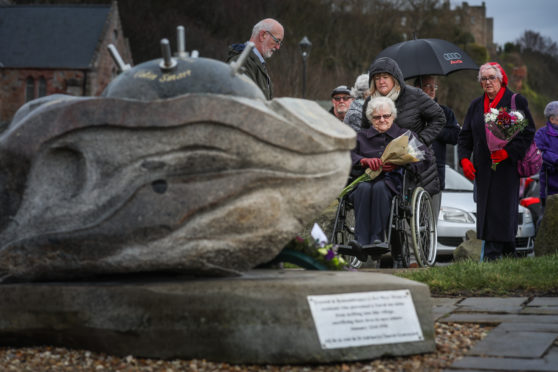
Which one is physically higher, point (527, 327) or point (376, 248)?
point (376, 248)

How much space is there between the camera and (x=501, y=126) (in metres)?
7.98

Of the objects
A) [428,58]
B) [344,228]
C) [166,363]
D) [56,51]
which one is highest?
[56,51]

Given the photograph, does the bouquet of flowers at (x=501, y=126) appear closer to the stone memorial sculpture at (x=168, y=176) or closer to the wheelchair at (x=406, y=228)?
the wheelchair at (x=406, y=228)

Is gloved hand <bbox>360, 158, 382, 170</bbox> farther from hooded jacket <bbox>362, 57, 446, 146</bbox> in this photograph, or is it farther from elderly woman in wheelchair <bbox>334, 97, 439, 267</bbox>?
hooded jacket <bbox>362, 57, 446, 146</bbox>

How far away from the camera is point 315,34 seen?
49250 millimetres

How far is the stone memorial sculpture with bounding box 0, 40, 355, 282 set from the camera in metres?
4.25

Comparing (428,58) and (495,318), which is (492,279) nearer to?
(495,318)

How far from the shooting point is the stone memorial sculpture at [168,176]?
4.25 metres

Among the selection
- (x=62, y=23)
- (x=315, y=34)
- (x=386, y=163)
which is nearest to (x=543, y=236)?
(x=386, y=163)

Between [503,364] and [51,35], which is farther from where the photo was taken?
[51,35]

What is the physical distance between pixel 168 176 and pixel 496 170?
4.81 metres

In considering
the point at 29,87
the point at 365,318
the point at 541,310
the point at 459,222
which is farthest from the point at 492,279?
the point at 29,87

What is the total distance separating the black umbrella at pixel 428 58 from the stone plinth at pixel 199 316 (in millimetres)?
5489

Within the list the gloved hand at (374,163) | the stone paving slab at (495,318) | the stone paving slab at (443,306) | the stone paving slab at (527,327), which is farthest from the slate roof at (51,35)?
the stone paving slab at (527,327)
